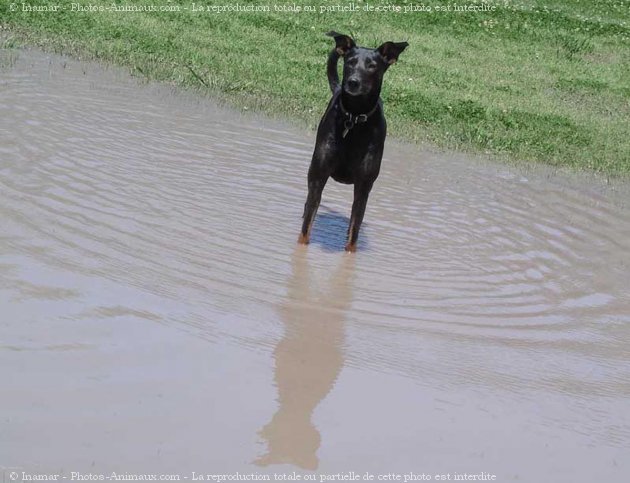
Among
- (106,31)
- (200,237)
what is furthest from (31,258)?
(106,31)

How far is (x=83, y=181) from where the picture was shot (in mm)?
8273

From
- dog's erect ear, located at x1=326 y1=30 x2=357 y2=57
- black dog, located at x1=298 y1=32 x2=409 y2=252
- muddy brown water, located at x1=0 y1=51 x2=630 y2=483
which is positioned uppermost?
dog's erect ear, located at x1=326 y1=30 x2=357 y2=57

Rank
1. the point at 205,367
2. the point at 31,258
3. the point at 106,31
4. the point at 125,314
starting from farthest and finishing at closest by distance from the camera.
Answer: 1. the point at 106,31
2. the point at 31,258
3. the point at 125,314
4. the point at 205,367

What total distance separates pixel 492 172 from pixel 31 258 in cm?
661

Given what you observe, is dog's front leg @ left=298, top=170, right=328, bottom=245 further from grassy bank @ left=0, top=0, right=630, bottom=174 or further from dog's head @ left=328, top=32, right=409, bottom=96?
grassy bank @ left=0, top=0, right=630, bottom=174

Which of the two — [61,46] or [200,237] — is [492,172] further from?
[61,46]

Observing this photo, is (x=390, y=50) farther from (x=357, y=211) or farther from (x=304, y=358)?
(x=304, y=358)

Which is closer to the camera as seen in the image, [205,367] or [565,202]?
[205,367]

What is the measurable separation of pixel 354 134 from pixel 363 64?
0.53 m

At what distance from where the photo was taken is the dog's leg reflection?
4371mm

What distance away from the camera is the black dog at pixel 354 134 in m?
7.57

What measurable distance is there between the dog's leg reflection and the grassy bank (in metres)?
6.08

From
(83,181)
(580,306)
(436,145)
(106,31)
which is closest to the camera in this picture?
(580,306)

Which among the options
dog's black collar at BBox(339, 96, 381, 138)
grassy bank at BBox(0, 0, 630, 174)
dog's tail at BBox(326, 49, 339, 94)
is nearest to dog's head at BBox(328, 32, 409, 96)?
dog's black collar at BBox(339, 96, 381, 138)
